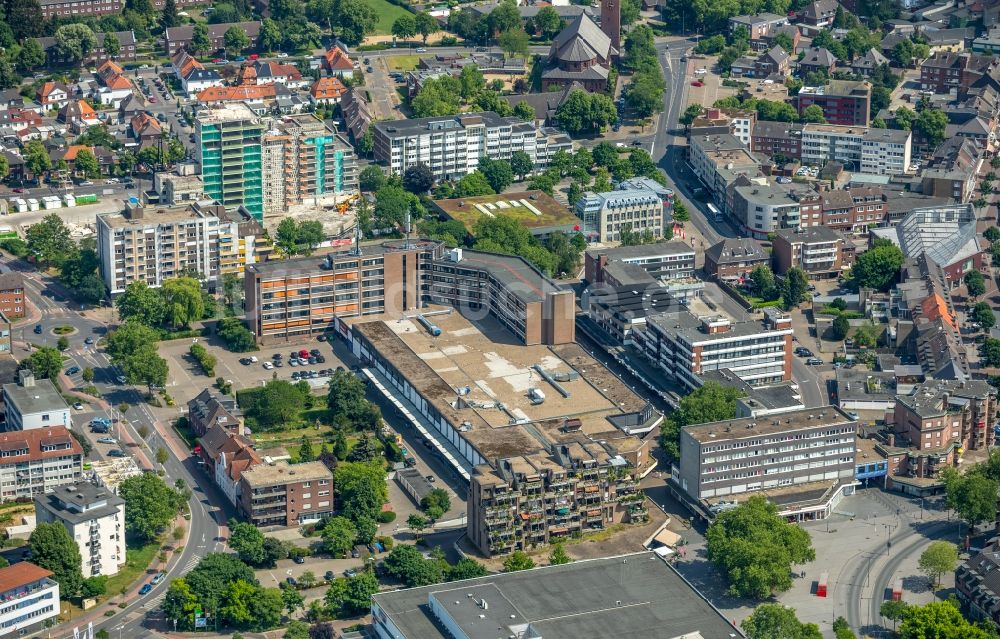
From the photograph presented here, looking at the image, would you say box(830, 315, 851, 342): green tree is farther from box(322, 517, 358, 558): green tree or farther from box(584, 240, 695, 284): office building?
box(322, 517, 358, 558): green tree

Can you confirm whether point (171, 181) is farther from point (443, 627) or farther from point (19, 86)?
point (443, 627)

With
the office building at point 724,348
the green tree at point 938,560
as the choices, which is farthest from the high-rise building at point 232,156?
the green tree at point 938,560

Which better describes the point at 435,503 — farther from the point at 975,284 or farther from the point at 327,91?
the point at 327,91

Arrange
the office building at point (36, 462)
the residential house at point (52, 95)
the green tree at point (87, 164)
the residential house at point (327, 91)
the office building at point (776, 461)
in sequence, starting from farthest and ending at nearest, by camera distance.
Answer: the residential house at point (327, 91) < the residential house at point (52, 95) < the green tree at point (87, 164) < the office building at point (776, 461) < the office building at point (36, 462)

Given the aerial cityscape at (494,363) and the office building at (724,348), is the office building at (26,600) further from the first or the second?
the office building at (724,348)

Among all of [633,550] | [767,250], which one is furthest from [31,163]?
[633,550]

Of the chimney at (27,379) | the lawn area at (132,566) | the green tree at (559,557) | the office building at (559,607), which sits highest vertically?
the chimney at (27,379)

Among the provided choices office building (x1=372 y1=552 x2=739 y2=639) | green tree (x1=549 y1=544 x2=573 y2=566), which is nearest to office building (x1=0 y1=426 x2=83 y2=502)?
office building (x1=372 y1=552 x2=739 y2=639)
